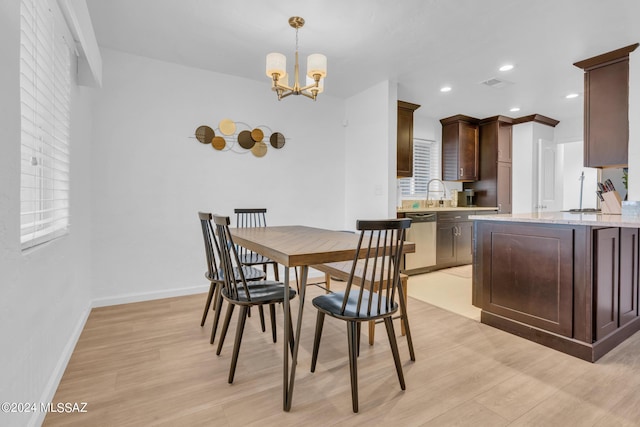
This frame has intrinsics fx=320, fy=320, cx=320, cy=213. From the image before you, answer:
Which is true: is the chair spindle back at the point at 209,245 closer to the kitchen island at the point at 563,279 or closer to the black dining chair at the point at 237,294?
the black dining chair at the point at 237,294

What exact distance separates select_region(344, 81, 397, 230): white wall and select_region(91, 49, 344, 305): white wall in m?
0.72

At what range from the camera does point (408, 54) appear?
3.32 m

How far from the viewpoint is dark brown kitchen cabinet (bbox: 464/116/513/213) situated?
5680 mm

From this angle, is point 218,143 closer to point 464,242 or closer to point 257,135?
point 257,135

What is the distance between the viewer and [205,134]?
3715mm

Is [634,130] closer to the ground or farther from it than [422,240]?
farther from it

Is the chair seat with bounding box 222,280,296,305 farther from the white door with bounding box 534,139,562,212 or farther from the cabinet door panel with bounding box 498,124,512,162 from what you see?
the white door with bounding box 534,139,562,212

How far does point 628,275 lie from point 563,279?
70 cm

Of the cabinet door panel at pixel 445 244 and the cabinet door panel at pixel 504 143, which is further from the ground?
the cabinet door panel at pixel 504 143

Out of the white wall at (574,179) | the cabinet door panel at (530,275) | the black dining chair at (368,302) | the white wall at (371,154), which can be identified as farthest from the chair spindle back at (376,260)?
the white wall at (574,179)

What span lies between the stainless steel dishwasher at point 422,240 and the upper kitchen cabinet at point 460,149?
4.78 ft

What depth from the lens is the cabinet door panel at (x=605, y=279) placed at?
7.16 ft

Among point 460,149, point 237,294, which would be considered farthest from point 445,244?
point 237,294

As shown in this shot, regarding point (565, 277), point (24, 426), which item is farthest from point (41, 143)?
point (565, 277)
